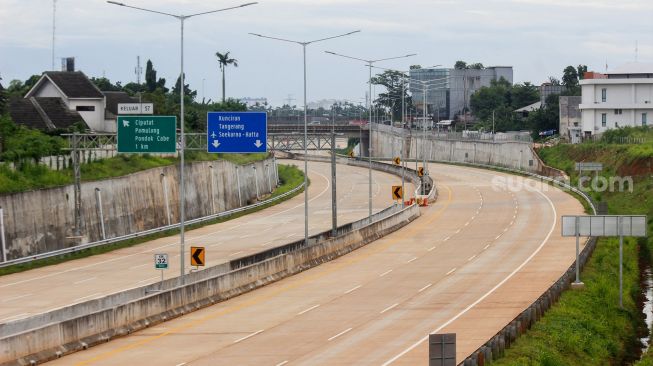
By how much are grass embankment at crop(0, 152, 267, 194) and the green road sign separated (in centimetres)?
1065

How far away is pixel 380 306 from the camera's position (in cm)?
4503

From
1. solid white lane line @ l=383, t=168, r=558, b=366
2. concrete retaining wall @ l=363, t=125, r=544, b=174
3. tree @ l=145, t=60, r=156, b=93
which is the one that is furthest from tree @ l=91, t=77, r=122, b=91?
solid white lane line @ l=383, t=168, r=558, b=366

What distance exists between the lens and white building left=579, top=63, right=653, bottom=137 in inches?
5384

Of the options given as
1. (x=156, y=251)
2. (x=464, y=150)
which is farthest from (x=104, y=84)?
(x=156, y=251)

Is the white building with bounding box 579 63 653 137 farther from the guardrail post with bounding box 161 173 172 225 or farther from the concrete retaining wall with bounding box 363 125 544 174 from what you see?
the guardrail post with bounding box 161 173 172 225

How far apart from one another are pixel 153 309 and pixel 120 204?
38.3 m

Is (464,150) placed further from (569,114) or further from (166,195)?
(166,195)

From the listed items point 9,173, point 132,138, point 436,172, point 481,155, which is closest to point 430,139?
point 481,155

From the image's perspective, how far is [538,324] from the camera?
39688 mm

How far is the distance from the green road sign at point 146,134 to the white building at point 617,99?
8894 cm

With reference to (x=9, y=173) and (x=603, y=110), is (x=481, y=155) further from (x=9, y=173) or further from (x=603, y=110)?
(x=9, y=173)

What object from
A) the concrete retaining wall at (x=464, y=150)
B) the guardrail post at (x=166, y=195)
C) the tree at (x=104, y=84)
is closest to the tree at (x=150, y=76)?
the tree at (x=104, y=84)

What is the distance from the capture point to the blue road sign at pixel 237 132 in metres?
55.9

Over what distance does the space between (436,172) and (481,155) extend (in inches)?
611
